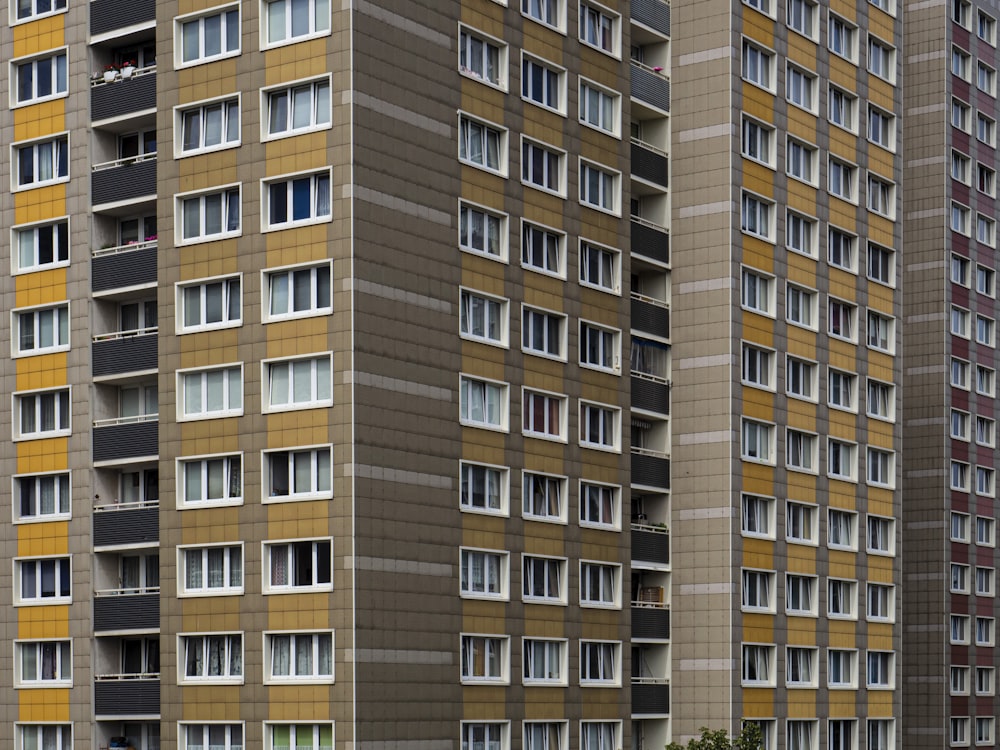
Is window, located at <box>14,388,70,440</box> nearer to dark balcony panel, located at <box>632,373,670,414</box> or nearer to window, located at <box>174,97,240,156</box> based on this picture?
window, located at <box>174,97,240,156</box>

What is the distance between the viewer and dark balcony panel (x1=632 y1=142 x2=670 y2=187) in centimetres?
8344

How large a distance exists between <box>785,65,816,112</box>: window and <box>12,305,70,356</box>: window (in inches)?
1526

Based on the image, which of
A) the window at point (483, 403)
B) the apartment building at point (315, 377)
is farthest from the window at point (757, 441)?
the window at point (483, 403)

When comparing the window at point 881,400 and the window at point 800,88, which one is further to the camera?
the window at point 881,400

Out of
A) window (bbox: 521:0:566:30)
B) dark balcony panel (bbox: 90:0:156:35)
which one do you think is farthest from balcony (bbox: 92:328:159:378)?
window (bbox: 521:0:566:30)

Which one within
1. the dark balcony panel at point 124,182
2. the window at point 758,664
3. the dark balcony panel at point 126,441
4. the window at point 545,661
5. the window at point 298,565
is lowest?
the window at point 758,664

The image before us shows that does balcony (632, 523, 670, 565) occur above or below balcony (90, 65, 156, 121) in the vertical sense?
below

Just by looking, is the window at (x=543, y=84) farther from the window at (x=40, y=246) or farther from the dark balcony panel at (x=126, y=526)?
the dark balcony panel at (x=126, y=526)

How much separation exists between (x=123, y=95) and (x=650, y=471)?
2959 cm

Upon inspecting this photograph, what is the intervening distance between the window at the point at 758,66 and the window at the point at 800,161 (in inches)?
143

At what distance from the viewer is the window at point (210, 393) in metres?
66.8

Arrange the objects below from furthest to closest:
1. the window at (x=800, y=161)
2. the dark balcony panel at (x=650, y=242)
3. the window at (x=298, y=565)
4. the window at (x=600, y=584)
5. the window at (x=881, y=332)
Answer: the window at (x=881, y=332)
the window at (x=800, y=161)
the dark balcony panel at (x=650, y=242)
the window at (x=600, y=584)
the window at (x=298, y=565)

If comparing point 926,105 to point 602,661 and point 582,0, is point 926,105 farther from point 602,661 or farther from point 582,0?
point 602,661

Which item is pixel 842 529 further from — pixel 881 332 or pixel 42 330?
pixel 42 330
